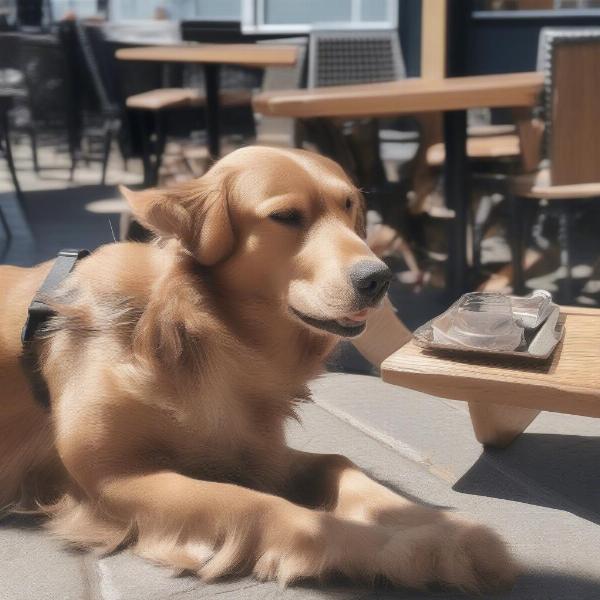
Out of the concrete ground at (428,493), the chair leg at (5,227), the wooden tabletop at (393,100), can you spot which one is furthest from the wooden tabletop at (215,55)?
the concrete ground at (428,493)

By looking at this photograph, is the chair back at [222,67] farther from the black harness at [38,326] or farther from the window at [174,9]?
the black harness at [38,326]

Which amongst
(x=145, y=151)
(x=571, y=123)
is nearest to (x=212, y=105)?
(x=145, y=151)

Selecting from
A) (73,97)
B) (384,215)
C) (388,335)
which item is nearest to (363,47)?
(384,215)

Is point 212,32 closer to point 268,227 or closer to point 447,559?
point 268,227

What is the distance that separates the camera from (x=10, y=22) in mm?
4898

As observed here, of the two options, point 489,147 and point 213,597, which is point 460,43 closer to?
point 489,147

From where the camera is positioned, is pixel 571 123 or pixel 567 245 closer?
pixel 571 123

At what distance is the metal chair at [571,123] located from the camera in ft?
13.6

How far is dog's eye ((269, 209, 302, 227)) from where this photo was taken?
2.07 m

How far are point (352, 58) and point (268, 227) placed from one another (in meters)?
3.94

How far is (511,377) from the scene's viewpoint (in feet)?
7.40

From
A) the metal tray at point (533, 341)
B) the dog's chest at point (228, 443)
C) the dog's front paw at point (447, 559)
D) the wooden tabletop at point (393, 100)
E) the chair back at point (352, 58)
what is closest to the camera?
the dog's front paw at point (447, 559)

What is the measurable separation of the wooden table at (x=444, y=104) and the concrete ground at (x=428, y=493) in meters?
1.13

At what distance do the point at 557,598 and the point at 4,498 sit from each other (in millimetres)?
1312
